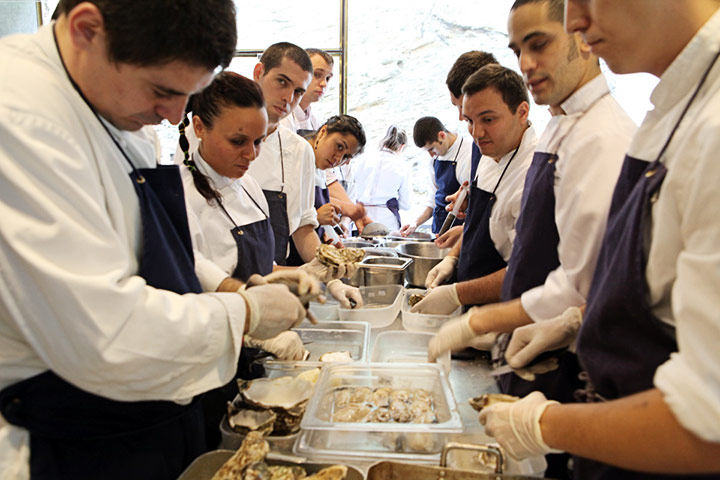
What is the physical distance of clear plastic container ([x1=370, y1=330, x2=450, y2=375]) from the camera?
2002 mm

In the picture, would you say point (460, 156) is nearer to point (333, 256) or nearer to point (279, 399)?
point (333, 256)

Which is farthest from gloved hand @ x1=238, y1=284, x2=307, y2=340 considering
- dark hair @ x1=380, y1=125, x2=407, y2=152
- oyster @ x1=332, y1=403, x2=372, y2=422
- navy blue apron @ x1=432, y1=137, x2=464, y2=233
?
dark hair @ x1=380, y1=125, x2=407, y2=152

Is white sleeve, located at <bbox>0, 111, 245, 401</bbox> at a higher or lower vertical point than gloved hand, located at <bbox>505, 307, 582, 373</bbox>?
higher

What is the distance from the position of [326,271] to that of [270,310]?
4.17 feet

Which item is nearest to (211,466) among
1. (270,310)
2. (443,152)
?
(270,310)

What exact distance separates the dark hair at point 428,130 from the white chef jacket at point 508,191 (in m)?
2.70

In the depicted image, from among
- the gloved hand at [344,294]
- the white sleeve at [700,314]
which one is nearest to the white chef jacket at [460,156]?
the gloved hand at [344,294]

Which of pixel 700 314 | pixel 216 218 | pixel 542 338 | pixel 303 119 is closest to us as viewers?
pixel 700 314

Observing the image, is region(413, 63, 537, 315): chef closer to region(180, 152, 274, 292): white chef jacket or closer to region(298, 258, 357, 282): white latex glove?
region(298, 258, 357, 282): white latex glove

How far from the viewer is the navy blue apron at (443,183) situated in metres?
5.02

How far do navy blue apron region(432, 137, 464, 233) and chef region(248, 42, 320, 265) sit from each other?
2515 millimetres

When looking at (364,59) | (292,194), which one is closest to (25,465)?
(292,194)

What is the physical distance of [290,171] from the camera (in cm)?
281

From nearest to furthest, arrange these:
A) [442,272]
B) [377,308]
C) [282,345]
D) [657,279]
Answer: [657,279] → [282,345] → [377,308] → [442,272]
